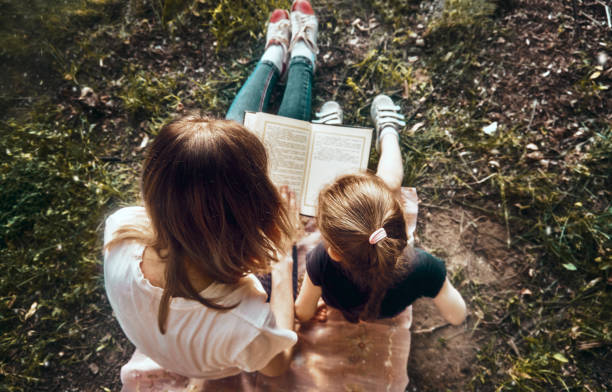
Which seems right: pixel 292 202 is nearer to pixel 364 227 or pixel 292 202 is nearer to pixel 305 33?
pixel 364 227

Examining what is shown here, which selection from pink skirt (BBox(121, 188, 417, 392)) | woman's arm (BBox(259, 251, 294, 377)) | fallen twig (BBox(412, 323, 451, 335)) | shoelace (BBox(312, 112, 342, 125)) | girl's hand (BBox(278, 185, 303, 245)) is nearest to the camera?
woman's arm (BBox(259, 251, 294, 377))

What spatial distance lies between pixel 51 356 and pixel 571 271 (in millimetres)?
3008

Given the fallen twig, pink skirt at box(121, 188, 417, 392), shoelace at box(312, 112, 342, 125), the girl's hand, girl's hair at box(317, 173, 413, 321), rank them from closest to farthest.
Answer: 1. girl's hair at box(317, 173, 413, 321)
2. pink skirt at box(121, 188, 417, 392)
3. the girl's hand
4. the fallen twig
5. shoelace at box(312, 112, 342, 125)

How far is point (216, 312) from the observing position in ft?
A: 3.13

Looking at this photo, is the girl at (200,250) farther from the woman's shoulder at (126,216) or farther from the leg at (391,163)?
the leg at (391,163)

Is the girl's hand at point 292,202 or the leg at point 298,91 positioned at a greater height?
the leg at point 298,91

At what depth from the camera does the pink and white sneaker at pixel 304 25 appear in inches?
84.2

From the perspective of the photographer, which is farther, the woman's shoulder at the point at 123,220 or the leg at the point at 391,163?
the leg at the point at 391,163

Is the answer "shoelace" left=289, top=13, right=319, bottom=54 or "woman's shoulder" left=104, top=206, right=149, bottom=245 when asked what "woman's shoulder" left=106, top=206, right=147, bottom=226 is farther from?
"shoelace" left=289, top=13, right=319, bottom=54

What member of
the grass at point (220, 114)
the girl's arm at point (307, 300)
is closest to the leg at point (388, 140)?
the grass at point (220, 114)

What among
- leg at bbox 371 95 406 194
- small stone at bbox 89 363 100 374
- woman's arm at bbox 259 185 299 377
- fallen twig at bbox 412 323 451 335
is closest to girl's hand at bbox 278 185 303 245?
woman's arm at bbox 259 185 299 377

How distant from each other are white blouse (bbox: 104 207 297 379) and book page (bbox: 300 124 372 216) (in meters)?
0.79

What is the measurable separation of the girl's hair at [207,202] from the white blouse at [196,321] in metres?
0.03

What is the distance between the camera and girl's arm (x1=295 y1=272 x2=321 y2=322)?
1353 mm
